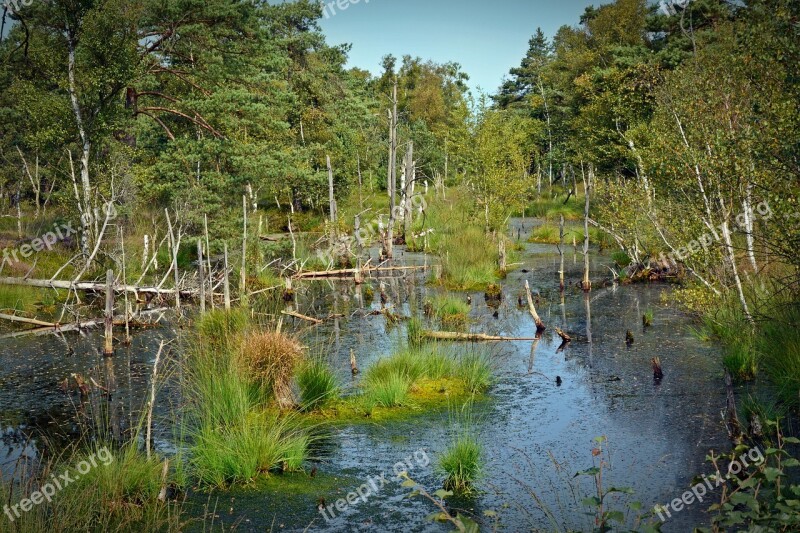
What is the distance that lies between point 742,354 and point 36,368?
41.0 feet

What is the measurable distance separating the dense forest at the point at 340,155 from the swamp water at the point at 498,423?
1.36 metres

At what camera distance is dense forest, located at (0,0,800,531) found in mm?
11797

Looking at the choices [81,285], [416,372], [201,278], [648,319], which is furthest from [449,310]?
[81,285]

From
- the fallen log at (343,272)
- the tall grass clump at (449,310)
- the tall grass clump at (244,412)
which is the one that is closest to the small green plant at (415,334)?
the tall grass clump at (449,310)

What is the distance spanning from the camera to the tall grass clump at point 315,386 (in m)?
11.5

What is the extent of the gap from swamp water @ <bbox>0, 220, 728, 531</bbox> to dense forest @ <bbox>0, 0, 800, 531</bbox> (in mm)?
1364

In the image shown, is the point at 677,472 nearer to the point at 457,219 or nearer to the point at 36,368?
the point at 36,368

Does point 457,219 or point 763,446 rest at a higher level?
point 457,219

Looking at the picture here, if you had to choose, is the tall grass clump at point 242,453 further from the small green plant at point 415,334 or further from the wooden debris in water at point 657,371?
the wooden debris in water at point 657,371

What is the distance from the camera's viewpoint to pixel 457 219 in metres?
33.2

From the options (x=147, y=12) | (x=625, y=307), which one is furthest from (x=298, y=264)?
(x=625, y=307)

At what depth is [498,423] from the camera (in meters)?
10.9

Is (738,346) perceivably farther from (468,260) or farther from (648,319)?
(468,260)

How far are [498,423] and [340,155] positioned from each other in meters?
27.8
